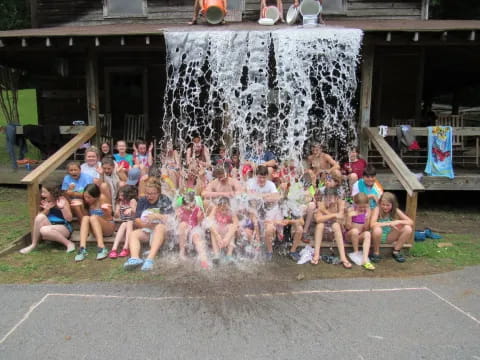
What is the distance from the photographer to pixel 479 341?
120 inches

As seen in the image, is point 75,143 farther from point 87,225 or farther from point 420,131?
point 420,131

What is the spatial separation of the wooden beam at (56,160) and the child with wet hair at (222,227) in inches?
96.6

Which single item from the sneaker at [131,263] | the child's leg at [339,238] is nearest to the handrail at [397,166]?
the child's leg at [339,238]

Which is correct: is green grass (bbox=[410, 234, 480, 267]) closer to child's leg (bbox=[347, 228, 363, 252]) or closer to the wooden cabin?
child's leg (bbox=[347, 228, 363, 252])

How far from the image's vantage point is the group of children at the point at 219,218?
15.5 feet

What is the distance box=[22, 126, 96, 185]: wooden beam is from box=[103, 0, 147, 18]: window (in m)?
4.09

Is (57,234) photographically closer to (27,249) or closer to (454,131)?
(27,249)

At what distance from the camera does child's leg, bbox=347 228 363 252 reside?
4.76m

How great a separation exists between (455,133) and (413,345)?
5.12 metres

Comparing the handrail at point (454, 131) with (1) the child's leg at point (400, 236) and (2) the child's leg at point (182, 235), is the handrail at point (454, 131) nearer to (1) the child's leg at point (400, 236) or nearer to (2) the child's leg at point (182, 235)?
(1) the child's leg at point (400, 236)

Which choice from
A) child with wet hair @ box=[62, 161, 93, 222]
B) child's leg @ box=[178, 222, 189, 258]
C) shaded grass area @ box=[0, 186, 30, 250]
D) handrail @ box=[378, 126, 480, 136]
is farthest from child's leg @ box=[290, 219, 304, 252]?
shaded grass area @ box=[0, 186, 30, 250]

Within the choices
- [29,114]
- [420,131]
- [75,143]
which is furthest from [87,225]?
[29,114]

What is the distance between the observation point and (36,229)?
199 inches

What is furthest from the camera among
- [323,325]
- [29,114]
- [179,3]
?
[29,114]
